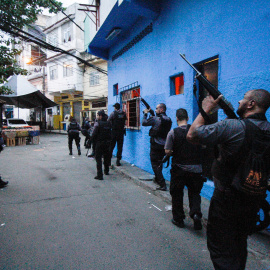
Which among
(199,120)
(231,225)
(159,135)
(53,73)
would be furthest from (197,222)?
(53,73)

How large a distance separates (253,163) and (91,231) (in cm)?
243

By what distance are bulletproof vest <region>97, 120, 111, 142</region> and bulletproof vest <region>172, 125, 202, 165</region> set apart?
10.0 feet

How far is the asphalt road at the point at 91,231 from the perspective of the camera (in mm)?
2457

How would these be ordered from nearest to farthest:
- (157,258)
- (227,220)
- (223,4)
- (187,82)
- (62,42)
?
(227,220) → (157,258) → (223,4) → (187,82) → (62,42)

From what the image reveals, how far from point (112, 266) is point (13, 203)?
9.16 ft

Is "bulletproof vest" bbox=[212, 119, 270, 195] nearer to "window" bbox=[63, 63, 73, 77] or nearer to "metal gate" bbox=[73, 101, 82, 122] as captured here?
"window" bbox=[63, 63, 73, 77]

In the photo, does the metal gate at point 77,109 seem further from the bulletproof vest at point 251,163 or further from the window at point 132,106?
the bulletproof vest at point 251,163

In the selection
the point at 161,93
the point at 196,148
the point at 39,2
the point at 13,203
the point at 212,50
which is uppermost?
the point at 39,2

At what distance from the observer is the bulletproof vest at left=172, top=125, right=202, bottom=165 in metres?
3.20

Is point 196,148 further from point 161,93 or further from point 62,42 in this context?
point 62,42

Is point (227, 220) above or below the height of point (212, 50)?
below

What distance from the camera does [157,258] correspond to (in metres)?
2.51

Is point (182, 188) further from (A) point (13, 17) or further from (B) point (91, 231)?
(A) point (13, 17)

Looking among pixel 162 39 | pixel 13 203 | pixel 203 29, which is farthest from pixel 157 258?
pixel 162 39
